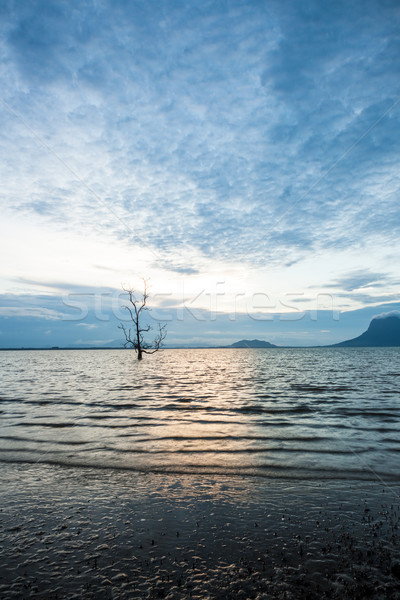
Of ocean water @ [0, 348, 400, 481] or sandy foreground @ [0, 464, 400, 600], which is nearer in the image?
Answer: sandy foreground @ [0, 464, 400, 600]

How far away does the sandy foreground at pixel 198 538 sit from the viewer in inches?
Result: 154

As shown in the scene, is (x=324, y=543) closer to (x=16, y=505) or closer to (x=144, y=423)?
(x=16, y=505)

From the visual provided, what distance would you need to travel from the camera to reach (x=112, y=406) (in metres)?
17.6

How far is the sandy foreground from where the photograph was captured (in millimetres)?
3904

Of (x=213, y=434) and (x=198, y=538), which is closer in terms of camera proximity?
(x=198, y=538)

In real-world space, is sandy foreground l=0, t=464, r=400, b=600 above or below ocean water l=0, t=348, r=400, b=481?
above

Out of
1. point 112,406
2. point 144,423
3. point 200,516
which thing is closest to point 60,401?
point 112,406

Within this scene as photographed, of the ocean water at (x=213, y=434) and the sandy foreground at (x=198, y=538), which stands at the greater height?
the sandy foreground at (x=198, y=538)

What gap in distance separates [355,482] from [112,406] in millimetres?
13230

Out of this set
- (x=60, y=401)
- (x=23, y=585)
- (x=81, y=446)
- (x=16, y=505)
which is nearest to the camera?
(x=23, y=585)

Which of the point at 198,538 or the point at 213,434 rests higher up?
the point at 198,538

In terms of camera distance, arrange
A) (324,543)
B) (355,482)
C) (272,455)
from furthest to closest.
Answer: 1. (272,455)
2. (355,482)
3. (324,543)

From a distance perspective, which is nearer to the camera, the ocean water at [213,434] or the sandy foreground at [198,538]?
the sandy foreground at [198,538]

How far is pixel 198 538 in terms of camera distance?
4.94m
